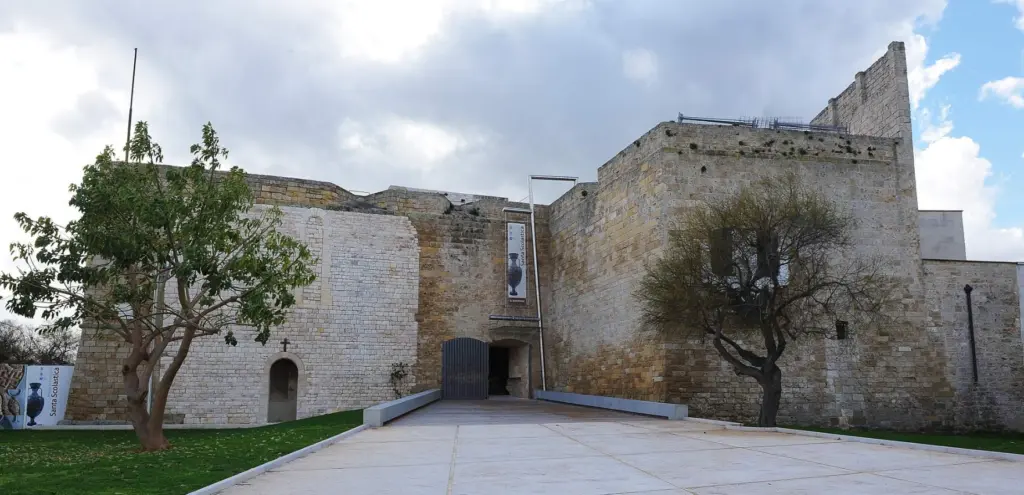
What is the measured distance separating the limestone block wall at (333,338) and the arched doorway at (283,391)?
0.72 metres

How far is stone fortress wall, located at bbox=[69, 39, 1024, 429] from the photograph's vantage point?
14656 mm

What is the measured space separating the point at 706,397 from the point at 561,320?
6.31 metres

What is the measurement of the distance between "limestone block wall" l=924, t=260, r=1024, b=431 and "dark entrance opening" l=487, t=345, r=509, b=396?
11.7 metres

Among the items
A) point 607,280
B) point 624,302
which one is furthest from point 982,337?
point 607,280

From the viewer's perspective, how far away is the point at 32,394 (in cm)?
1614

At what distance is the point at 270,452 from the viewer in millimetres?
8023

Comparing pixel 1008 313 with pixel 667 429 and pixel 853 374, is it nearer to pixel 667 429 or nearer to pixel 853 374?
pixel 853 374

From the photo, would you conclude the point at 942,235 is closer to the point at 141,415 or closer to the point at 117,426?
the point at 141,415

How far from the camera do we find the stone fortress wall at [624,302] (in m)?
14.7

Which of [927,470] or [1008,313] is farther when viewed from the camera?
[1008,313]

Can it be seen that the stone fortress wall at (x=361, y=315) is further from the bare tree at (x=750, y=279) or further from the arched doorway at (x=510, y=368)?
the bare tree at (x=750, y=279)

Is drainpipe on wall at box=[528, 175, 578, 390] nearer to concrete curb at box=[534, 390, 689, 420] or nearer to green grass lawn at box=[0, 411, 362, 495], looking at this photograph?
concrete curb at box=[534, 390, 689, 420]

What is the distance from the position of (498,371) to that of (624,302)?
8.15 metres

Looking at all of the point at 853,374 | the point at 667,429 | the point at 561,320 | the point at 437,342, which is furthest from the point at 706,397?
the point at 437,342
